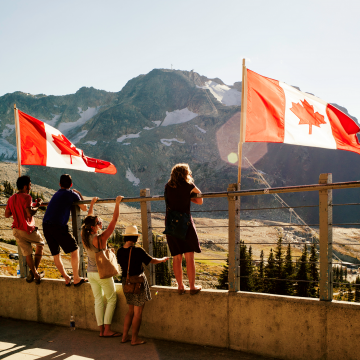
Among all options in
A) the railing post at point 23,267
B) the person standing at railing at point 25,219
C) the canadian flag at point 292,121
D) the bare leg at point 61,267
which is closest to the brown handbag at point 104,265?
the bare leg at point 61,267

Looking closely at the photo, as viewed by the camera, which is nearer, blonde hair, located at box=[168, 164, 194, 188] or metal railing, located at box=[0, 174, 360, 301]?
metal railing, located at box=[0, 174, 360, 301]

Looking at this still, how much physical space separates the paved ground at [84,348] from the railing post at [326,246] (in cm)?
112

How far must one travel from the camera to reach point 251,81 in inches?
223

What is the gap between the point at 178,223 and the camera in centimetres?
470

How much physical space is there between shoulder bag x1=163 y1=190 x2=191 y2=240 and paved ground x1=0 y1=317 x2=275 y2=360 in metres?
1.47

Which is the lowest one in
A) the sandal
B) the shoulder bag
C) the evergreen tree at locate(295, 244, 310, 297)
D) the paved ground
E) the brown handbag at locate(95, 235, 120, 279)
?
the evergreen tree at locate(295, 244, 310, 297)

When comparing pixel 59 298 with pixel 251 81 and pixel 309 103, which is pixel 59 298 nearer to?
pixel 251 81

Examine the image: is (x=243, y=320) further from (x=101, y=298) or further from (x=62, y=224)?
(x=62, y=224)

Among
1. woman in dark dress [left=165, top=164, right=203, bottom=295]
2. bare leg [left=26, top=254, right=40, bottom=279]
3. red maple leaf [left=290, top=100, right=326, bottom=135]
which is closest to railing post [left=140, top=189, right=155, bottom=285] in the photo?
woman in dark dress [left=165, top=164, right=203, bottom=295]

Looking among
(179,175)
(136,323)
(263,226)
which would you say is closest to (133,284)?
(136,323)

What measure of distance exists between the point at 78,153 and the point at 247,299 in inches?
185

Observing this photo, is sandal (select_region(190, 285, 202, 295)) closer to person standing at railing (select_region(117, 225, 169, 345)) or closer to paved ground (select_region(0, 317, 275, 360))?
person standing at railing (select_region(117, 225, 169, 345))

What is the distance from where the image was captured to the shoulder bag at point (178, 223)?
4.67 metres

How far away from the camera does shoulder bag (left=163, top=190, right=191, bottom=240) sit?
4672mm
